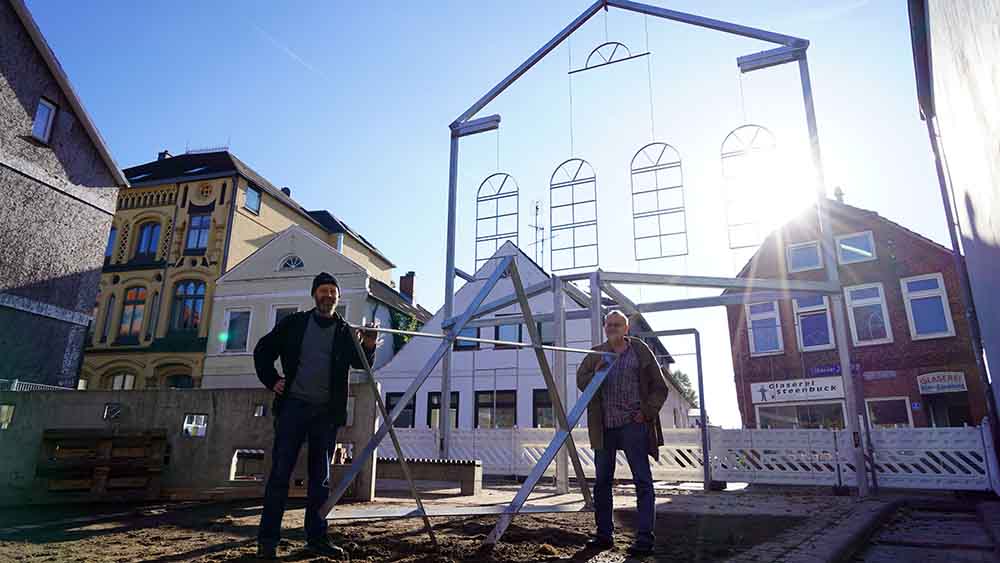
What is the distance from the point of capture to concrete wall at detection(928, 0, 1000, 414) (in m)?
3.42

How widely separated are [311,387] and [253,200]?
27.6 m

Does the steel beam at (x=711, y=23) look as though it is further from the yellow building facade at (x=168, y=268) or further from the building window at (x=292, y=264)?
the yellow building facade at (x=168, y=268)

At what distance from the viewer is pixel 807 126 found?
10.0 meters

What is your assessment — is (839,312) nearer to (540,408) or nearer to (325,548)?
(325,548)

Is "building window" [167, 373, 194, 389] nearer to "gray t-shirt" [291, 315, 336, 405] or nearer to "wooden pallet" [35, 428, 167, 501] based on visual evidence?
"wooden pallet" [35, 428, 167, 501]

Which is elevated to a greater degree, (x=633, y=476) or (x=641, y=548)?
(x=633, y=476)

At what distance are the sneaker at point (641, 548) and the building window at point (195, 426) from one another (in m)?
5.33

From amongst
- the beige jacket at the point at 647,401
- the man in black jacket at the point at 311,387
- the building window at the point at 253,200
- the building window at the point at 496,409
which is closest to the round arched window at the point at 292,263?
the building window at the point at 253,200

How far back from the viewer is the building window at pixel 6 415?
24.3 ft

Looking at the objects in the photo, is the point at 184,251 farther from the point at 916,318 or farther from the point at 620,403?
the point at 916,318

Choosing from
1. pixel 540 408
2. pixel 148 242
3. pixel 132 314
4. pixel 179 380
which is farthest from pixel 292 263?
pixel 540 408

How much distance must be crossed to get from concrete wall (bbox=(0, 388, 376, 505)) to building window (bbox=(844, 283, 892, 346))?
814 inches

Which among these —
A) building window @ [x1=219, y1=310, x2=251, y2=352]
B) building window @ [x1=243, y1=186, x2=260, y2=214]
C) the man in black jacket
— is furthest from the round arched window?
the man in black jacket

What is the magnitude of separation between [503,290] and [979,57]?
22.1 metres
